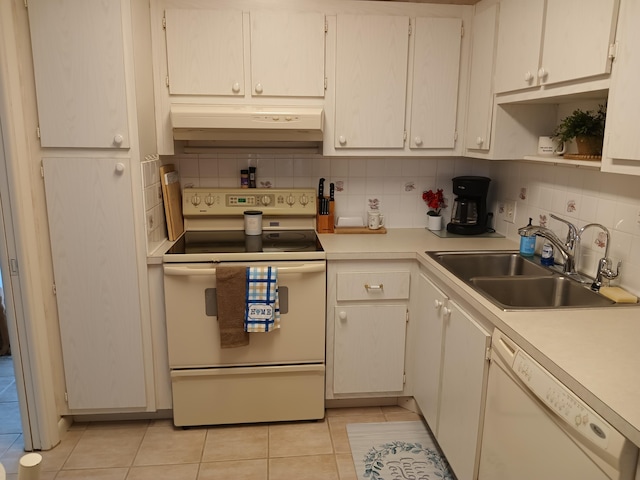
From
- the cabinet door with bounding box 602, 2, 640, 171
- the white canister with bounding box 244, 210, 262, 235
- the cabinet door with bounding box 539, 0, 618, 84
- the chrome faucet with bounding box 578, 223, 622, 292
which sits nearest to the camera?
the cabinet door with bounding box 602, 2, 640, 171

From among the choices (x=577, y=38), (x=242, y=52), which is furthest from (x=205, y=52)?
(x=577, y=38)

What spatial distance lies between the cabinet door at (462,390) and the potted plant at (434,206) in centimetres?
95

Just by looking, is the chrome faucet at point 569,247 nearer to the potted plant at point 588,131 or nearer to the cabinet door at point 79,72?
the potted plant at point 588,131

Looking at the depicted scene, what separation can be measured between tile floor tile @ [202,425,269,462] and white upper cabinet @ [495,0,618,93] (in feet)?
6.68

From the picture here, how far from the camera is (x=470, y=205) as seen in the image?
8.92 feet

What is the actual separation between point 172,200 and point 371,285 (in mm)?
1164

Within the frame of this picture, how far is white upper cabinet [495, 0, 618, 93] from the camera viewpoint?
1521 mm

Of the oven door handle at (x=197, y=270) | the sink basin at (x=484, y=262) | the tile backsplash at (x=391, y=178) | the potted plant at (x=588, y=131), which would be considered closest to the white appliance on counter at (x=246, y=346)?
the oven door handle at (x=197, y=270)

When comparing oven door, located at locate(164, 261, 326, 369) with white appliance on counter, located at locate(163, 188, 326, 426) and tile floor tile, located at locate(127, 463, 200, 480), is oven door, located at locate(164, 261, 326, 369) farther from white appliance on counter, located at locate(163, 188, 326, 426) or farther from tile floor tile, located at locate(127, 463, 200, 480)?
tile floor tile, located at locate(127, 463, 200, 480)

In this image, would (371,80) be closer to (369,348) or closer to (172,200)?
(172,200)

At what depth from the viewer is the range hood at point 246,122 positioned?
229cm

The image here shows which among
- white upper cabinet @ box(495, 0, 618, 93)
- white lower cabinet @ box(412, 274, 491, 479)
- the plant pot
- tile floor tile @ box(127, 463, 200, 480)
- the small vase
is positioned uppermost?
white upper cabinet @ box(495, 0, 618, 93)

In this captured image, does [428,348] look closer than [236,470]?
No

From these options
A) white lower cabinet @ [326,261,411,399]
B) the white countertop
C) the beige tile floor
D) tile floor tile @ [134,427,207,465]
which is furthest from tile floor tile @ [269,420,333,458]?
the white countertop
